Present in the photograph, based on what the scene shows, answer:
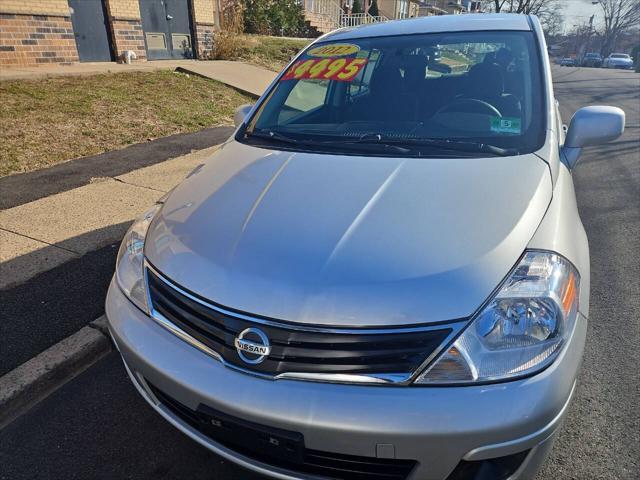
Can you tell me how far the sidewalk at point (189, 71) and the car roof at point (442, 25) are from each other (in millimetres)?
7283

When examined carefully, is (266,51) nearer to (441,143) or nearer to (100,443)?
(441,143)

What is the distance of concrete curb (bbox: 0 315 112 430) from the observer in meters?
2.42

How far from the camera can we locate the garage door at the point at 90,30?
10531 mm

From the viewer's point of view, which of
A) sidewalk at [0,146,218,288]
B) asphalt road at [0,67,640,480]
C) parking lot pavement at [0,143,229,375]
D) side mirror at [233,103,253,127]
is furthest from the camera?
sidewalk at [0,146,218,288]

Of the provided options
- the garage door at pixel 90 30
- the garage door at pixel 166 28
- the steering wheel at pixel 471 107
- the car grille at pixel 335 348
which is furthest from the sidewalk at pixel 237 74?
the car grille at pixel 335 348

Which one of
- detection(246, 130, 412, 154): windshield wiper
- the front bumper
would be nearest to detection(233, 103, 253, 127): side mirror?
detection(246, 130, 412, 154): windshield wiper

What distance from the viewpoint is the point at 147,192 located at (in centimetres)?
500

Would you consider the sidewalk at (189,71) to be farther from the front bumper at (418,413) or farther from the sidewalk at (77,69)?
the front bumper at (418,413)

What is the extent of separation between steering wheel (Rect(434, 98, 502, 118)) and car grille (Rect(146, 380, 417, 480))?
74.4 inches

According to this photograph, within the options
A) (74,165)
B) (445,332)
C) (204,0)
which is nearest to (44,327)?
(445,332)

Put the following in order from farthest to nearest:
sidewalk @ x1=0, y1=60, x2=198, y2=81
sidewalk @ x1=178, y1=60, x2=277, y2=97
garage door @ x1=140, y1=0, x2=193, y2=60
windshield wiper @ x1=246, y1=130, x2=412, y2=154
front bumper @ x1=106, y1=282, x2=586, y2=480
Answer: garage door @ x1=140, y1=0, x2=193, y2=60 < sidewalk @ x1=178, y1=60, x2=277, y2=97 < sidewalk @ x1=0, y1=60, x2=198, y2=81 < windshield wiper @ x1=246, y1=130, x2=412, y2=154 < front bumper @ x1=106, y1=282, x2=586, y2=480

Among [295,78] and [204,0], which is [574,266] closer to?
[295,78]

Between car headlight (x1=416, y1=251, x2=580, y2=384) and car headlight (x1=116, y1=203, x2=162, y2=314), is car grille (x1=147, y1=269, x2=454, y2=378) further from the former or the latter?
car headlight (x1=116, y1=203, x2=162, y2=314)

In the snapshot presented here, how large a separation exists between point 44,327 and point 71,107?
5.63 m
